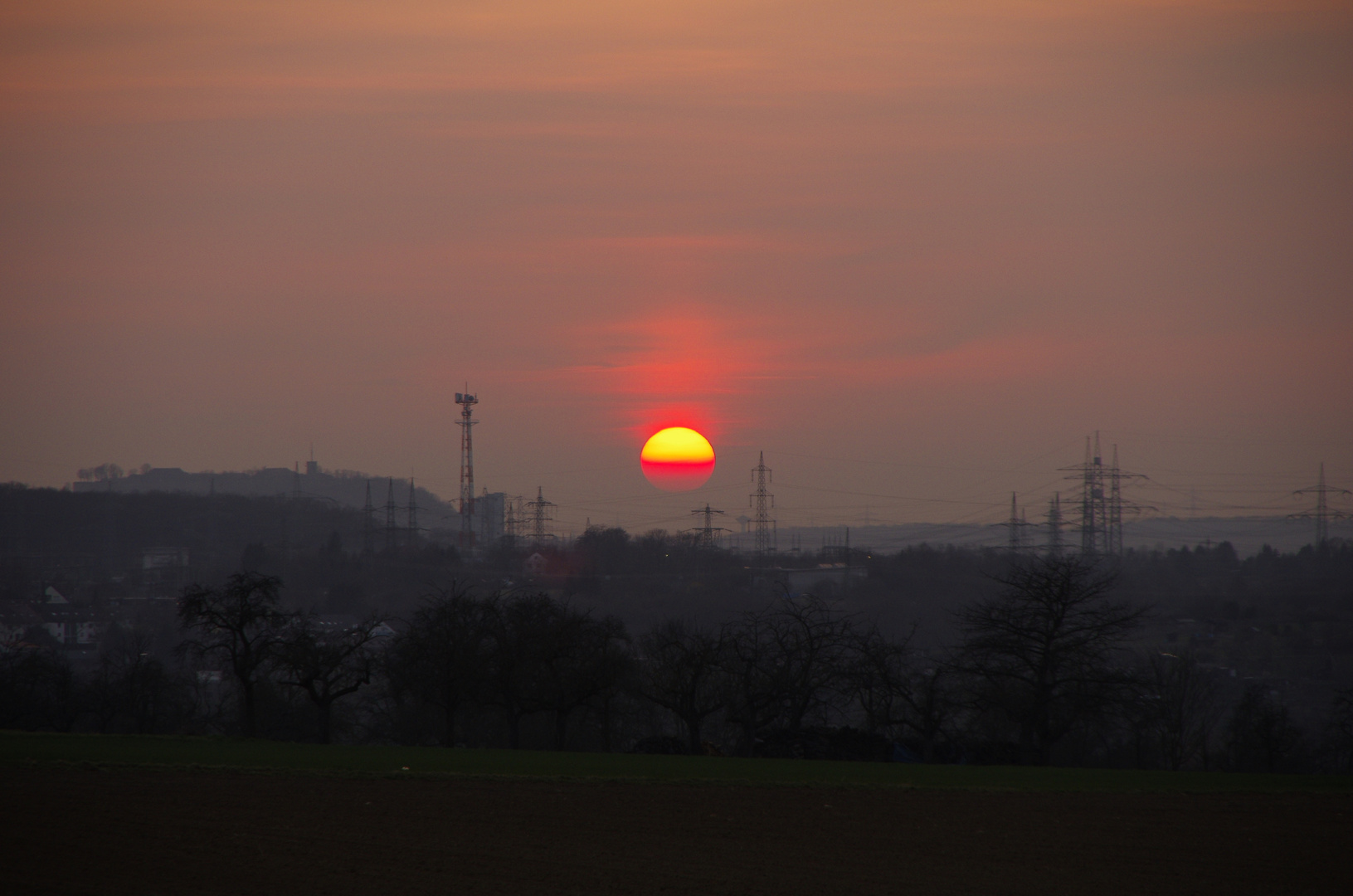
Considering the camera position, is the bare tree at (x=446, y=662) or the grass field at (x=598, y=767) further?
the bare tree at (x=446, y=662)

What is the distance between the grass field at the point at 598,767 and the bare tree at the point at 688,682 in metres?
9.27

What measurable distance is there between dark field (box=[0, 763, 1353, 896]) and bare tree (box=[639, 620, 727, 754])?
54.0ft

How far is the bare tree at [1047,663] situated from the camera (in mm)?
43312

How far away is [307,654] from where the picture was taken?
144ft

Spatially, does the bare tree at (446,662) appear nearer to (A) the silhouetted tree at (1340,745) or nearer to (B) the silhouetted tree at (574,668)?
(B) the silhouetted tree at (574,668)

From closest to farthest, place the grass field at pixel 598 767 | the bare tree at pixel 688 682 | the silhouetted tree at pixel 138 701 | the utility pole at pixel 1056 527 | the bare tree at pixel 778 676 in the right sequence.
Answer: the grass field at pixel 598 767 < the bare tree at pixel 688 682 < the bare tree at pixel 778 676 < the silhouetted tree at pixel 138 701 < the utility pole at pixel 1056 527

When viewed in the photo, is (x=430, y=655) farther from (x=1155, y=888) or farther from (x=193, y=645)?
(x=1155, y=888)

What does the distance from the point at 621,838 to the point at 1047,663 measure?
26785 millimetres

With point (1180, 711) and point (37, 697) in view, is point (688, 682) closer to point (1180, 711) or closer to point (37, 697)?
point (1180, 711)

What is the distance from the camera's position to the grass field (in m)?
28.0

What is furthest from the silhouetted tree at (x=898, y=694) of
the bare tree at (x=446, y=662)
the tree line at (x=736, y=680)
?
the bare tree at (x=446, y=662)

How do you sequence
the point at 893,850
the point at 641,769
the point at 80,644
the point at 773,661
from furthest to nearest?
the point at 80,644
the point at 773,661
the point at 641,769
the point at 893,850

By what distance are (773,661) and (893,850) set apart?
84.4 feet

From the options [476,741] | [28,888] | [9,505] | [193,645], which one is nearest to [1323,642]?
[476,741]
